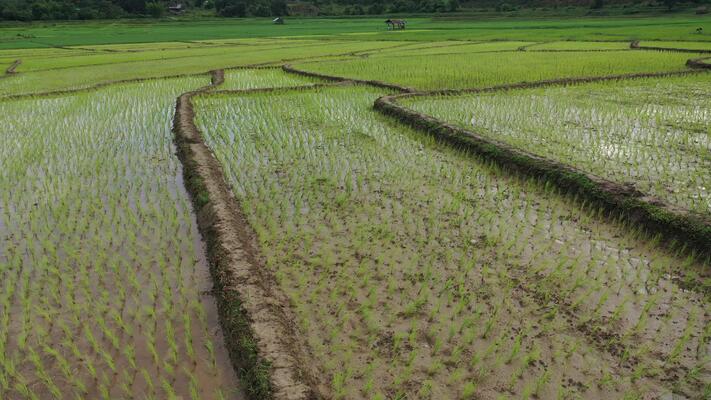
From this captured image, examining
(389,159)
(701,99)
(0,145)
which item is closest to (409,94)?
(389,159)

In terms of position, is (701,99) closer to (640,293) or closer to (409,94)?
(409,94)

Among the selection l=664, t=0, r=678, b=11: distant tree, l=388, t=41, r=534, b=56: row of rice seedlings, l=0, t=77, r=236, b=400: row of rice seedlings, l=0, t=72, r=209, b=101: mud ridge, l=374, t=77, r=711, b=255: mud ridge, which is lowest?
l=0, t=77, r=236, b=400: row of rice seedlings

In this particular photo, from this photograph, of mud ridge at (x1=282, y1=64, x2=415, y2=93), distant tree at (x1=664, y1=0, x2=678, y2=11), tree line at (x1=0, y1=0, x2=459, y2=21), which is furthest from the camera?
tree line at (x1=0, y1=0, x2=459, y2=21)

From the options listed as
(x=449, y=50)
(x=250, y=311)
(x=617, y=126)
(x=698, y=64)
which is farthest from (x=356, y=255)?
(x=449, y=50)

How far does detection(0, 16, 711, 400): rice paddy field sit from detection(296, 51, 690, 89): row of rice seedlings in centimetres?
270

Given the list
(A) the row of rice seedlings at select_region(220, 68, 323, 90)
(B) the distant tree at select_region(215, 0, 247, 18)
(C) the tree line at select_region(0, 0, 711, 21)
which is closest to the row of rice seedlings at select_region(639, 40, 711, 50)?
(A) the row of rice seedlings at select_region(220, 68, 323, 90)

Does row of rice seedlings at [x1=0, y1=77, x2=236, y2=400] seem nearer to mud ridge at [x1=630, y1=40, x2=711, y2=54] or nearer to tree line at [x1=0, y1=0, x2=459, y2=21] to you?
mud ridge at [x1=630, y1=40, x2=711, y2=54]

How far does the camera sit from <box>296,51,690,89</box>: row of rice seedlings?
10.3 meters

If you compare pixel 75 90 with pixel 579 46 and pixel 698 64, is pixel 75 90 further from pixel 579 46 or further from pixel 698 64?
pixel 579 46

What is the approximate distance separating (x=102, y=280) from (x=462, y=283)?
232 centimetres

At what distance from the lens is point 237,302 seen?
8.71 ft

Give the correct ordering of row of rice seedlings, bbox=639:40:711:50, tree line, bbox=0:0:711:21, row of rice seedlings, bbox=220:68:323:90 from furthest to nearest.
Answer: tree line, bbox=0:0:711:21 < row of rice seedlings, bbox=639:40:711:50 < row of rice seedlings, bbox=220:68:323:90

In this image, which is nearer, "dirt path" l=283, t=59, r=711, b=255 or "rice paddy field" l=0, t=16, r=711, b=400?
"rice paddy field" l=0, t=16, r=711, b=400

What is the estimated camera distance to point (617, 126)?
6211 millimetres
